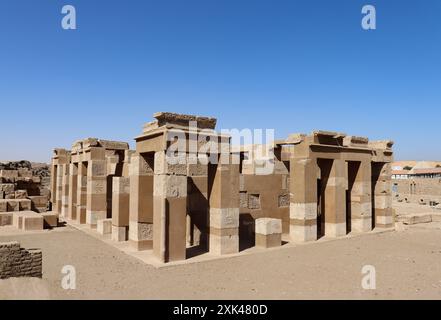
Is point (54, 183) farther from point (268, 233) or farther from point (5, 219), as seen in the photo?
point (268, 233)

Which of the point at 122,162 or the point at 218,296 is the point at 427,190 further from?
the point at 218,296

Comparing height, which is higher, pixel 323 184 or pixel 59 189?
pixel 323 184

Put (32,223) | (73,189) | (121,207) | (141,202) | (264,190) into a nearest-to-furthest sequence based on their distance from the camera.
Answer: (141,202) → (121,207) → (264,190) → (32,223) → (73,189)

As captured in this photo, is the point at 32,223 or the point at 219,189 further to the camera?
the point at 32,223

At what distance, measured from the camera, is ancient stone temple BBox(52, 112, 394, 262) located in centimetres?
855

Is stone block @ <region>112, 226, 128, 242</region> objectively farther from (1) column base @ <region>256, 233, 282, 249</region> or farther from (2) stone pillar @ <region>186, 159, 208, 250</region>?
(1) column base @ <region>256, 233, 282, 249</region>

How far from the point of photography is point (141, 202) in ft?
32.3

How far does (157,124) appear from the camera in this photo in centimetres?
901

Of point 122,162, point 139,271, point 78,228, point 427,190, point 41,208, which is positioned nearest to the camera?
point 139,271

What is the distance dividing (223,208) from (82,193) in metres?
8.72

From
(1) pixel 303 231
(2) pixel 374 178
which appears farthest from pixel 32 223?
(2) pixel 374 178

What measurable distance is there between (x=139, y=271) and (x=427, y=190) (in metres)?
29.4

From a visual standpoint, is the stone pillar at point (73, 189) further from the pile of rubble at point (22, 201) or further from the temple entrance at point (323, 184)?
the temple entrance at point (323, 184)
